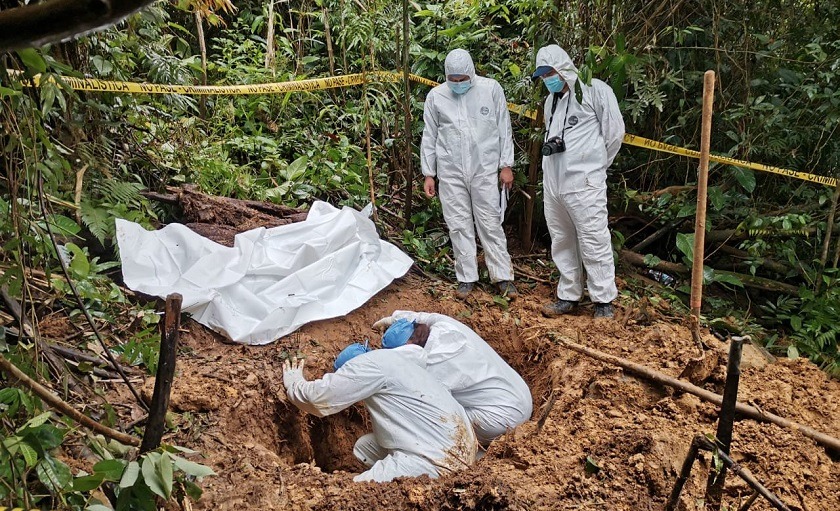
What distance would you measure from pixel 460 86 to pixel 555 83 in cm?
70

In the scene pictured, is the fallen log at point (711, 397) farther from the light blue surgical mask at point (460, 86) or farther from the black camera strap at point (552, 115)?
the light blue surgical mask at point (460, 86)

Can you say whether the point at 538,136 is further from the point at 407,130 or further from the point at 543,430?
the point at 543,430

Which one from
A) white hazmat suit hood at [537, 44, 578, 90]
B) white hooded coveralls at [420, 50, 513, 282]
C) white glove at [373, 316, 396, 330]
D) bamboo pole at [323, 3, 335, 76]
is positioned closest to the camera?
white glove at [373, 316, 396, 330]

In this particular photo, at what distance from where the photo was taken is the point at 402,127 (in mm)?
6297

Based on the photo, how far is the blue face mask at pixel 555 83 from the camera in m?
4.44

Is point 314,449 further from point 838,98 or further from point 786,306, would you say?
point 838,98

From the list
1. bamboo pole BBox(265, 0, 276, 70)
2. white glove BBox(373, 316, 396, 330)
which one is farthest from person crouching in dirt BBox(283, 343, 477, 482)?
bamboo pole BBox(265, 0, 276, 70)

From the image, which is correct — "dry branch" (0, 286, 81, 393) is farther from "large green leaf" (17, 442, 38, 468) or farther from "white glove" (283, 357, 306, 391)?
"white glove" (283, 357, 306, 391)

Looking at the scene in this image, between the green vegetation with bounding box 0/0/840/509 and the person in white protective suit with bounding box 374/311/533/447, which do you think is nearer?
the person in white protective suit with bounding box 374/311/533/447

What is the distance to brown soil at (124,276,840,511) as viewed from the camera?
2.77m

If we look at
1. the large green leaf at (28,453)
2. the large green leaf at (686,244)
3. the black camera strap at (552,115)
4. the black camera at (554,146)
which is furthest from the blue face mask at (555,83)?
the large green leaf at (28,453)

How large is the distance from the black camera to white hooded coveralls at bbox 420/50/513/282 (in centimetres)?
37

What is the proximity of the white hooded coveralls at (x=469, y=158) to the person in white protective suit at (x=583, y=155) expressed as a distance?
38 cm

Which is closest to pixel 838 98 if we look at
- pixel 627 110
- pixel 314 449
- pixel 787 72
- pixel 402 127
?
pixel 787 72
